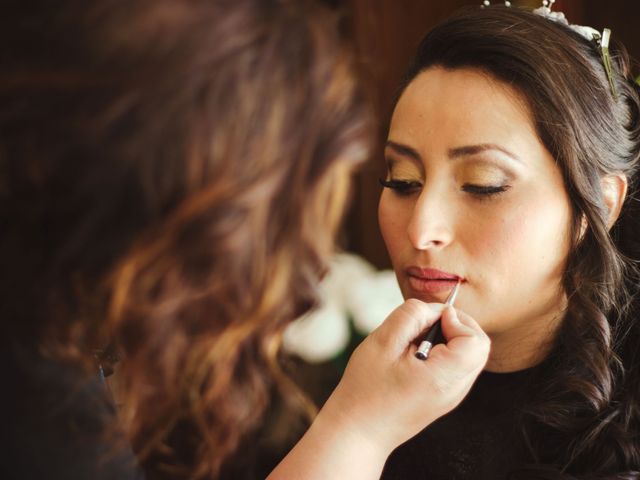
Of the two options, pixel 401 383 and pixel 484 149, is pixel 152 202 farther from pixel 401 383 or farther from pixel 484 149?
pixel 484 149

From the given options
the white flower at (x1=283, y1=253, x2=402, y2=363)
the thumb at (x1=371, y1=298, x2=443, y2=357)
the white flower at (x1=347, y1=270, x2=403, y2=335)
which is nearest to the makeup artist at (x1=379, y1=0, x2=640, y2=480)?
the thumb at (x1=371, y1=298, x2=443, y2=357)

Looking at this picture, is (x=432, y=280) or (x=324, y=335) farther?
(x=324, y=335)

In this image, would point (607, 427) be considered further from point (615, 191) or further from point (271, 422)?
point (271, 422)

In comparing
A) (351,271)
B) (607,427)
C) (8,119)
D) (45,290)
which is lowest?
(607,427)

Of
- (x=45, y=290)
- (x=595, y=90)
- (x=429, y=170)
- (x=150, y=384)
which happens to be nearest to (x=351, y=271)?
(x=429, y=170)

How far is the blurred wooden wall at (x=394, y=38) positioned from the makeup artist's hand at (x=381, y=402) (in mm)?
477

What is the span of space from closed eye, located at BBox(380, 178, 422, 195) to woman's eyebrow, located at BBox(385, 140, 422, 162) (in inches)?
1.6

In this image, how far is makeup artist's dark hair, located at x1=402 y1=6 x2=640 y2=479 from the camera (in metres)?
0.95

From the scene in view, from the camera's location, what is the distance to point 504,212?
960 mm

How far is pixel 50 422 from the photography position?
1.89 feet

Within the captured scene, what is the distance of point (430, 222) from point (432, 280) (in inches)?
3.6

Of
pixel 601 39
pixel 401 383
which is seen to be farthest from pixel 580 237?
pixel 401 383

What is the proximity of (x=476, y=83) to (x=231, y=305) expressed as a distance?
0.58 meters

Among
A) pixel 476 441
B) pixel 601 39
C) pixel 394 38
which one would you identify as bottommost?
pixel 476 441
